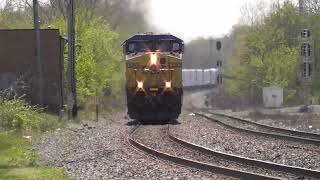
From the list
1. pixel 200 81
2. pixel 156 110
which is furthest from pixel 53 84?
pixel 200 81

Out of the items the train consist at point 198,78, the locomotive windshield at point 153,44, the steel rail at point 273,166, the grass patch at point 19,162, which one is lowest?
the grass patch at point 19,162

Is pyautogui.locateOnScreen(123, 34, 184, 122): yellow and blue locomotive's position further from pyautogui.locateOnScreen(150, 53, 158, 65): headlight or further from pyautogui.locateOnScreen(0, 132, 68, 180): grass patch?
pyautogui.locateOnScreen(0, 132, 68, 180): grass patch

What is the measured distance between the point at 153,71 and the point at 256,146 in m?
10.3

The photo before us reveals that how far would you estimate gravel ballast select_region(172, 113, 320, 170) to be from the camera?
15491 mm

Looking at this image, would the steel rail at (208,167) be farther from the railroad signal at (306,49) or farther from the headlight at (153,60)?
the railroad signal at (306,49)

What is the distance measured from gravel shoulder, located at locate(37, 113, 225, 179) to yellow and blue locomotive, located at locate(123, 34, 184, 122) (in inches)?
159

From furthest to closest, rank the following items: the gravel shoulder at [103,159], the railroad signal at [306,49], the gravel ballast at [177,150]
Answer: the railroad signal at [306,49], the gravel ballast at [177,150], the gravel shoulder at [103,159]

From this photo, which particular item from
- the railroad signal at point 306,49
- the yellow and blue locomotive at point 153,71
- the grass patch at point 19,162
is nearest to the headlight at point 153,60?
the yellow and blue locomotive at point 153,71

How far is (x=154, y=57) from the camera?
2822 centimetres

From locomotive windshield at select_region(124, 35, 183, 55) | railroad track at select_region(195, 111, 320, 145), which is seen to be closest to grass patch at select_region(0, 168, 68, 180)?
railroad track at select_region(195, 111, 320, 145)

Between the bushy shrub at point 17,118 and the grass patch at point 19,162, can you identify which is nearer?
the grass patch at point 19,162

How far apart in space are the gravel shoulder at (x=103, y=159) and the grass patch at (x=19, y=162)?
15.0 inches

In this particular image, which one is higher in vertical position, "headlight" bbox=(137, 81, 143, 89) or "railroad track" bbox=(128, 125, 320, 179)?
"headlight" bbox=(137, 81, 143, 89)

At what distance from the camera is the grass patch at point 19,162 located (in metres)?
13.1
